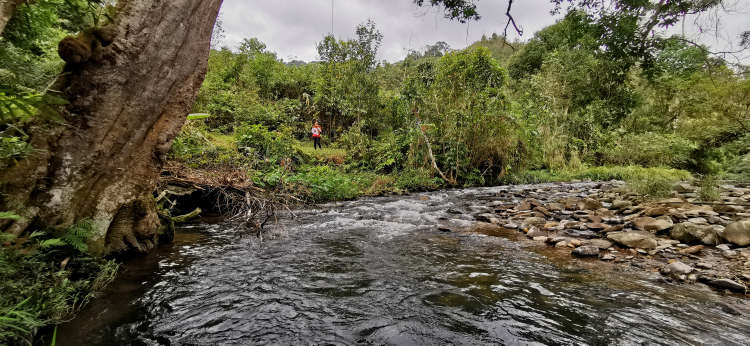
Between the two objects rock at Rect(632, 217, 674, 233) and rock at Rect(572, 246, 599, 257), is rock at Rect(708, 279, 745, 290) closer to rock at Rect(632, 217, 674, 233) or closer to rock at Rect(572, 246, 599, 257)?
rock at Rect(572, 246, 599, 257)

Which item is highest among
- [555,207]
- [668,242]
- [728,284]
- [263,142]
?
[263,142]

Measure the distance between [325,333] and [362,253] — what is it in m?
2.05

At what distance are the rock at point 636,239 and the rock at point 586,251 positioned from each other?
587 mm

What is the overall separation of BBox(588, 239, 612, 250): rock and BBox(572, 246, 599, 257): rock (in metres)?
0.22

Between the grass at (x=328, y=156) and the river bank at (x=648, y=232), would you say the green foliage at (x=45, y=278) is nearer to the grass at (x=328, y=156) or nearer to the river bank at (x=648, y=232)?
the river bank at (x=648, y=232)

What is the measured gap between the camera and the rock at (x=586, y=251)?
435 cm

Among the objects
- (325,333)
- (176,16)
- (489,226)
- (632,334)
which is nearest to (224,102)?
(176,16)

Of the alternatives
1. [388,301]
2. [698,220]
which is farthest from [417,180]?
[388,301]

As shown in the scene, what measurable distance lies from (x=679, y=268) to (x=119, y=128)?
6.45m

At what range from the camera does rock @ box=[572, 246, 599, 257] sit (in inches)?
171

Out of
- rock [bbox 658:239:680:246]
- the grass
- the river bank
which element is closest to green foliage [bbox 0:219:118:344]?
the river bank

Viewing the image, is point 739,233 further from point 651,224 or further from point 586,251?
point 586,251

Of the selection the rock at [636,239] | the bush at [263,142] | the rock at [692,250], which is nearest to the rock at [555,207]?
the rock at [636,239]

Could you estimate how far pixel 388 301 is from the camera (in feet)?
9.35
